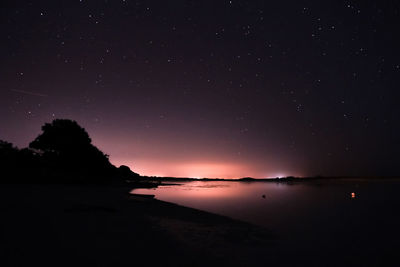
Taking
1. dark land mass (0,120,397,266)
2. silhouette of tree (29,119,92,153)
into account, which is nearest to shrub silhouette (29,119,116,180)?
silhouette of tree (29,119,92,153)

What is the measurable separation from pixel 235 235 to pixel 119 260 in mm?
5730

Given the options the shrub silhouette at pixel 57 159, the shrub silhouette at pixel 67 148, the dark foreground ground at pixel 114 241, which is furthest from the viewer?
the shrub silhouette at pixel 67 148

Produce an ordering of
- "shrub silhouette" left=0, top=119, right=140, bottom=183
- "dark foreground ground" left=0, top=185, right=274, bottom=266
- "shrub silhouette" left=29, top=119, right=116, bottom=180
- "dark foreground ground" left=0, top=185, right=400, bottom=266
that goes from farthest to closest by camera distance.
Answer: "shrub silhouette" left=29, top=119, right=116, bottom=180
"shrub silhouette" left=0, top=119, right=140, bottom=183
"dark foreground ground" left=0, top=185, right=400, bottom=266
"dark foreground ground" left=0, top=185, right=274, bottom=266

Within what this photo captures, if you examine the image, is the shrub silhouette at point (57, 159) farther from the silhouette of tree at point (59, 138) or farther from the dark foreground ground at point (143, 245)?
the dark foreground ground at point (143, 245)

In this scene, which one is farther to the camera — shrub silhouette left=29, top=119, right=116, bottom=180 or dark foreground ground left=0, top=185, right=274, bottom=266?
shrub silhouette left=29, top=119, right=116, bottom=180

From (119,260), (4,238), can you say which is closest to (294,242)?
(119,260)

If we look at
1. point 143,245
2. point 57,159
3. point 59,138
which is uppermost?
point 59,138

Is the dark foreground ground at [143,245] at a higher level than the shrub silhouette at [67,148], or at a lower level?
lower

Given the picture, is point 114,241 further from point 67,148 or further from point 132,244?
point 67,148

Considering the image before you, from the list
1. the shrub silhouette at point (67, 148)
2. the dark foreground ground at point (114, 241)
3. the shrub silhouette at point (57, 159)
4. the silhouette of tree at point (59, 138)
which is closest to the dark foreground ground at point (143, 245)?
the dark foreground ground at point (114, 241)

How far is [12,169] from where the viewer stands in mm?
39469

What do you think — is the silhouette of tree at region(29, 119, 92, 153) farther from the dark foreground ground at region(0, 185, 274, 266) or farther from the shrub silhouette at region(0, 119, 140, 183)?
the dark foreground ground at region(0, 185, 274, 266)

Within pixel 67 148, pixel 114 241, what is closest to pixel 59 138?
pixel 67 148

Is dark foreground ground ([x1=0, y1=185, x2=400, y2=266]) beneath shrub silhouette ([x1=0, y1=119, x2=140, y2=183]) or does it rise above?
beneath
